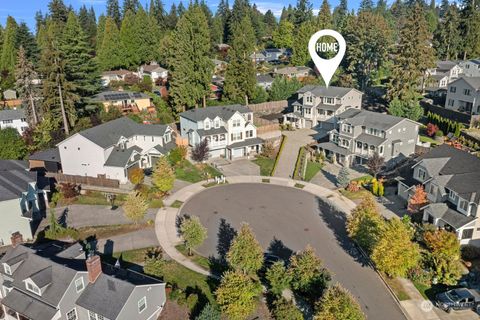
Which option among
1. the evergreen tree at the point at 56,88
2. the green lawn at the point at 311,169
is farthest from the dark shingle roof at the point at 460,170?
the evergreen tree at the point at 56,88

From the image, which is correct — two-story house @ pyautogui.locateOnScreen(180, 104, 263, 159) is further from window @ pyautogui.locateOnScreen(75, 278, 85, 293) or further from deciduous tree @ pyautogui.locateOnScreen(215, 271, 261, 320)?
window @ pyautogui.locateOnScreen(75, 278, 85, 293)

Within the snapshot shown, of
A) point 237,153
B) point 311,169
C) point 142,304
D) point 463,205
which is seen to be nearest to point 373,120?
point 311,169

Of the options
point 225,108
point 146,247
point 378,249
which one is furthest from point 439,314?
point 225,108

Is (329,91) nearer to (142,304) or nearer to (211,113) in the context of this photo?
(211,113)

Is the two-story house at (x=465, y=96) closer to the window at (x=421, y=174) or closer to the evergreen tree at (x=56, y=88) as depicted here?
the window at (x=421, y=174)

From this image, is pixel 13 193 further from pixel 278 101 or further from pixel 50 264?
pixel 278 101

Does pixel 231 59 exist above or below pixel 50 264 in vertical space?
above
